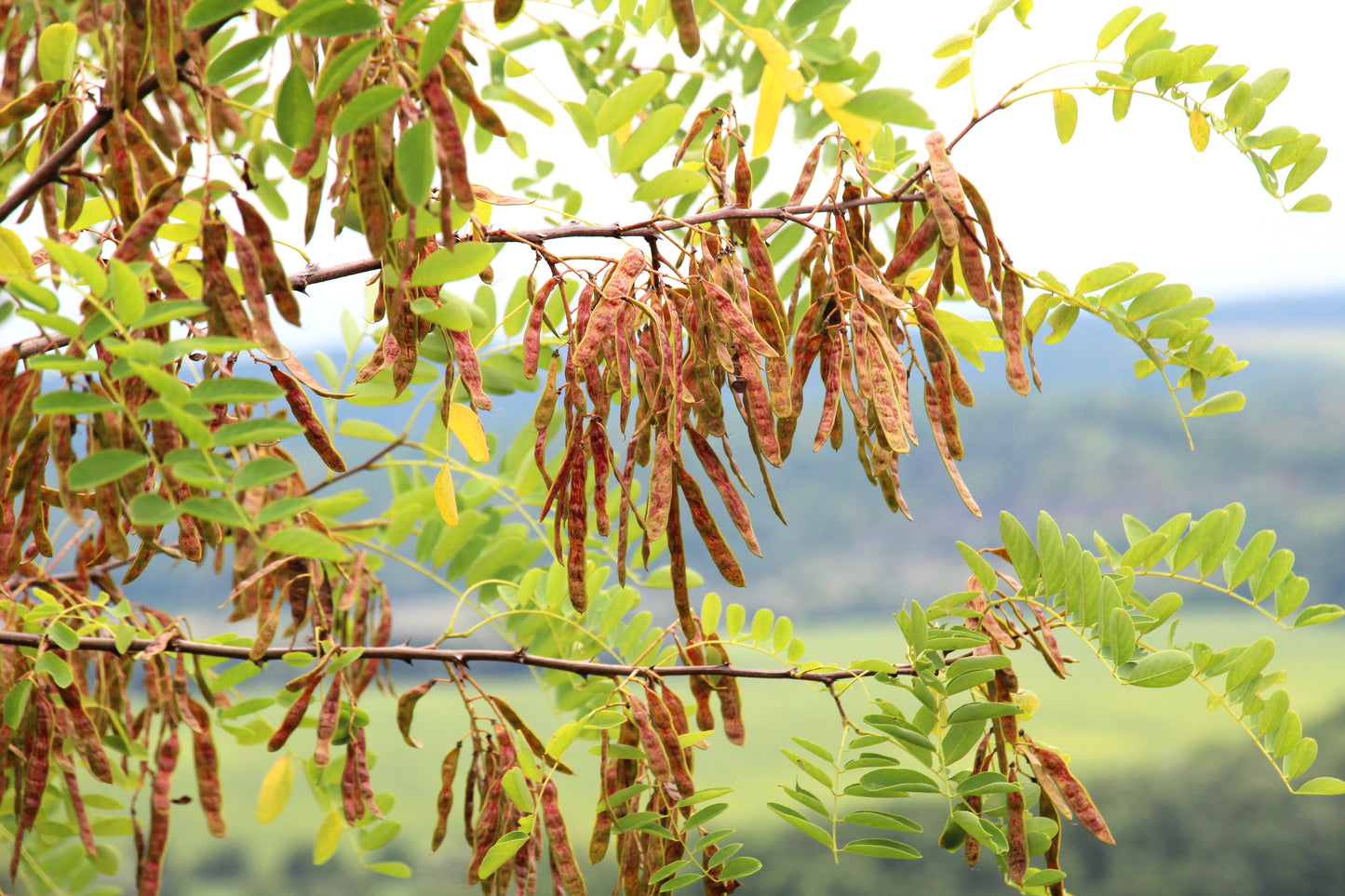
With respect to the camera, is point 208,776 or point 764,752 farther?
point 764,752

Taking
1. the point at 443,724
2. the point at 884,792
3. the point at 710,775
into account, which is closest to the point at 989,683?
the point at 884,792

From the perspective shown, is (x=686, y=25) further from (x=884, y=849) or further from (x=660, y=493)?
(x=884, y=849)

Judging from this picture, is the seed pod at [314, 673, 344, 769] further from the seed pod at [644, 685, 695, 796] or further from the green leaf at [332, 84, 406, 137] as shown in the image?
the green leaf at [332, 84, 406, 137]

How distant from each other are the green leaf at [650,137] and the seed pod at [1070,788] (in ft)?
0.93

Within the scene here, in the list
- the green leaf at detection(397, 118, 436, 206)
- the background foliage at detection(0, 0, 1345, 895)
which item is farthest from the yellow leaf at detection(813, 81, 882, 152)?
the green leaf at detection(397, 118, 436, 206)

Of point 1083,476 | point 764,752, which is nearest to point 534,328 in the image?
point 764,752

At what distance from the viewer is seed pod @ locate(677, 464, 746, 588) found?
1.10ft

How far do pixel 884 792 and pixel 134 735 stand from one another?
459 mm

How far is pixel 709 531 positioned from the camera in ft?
1.15

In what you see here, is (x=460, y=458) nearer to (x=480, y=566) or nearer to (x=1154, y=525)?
(x=480, y=566)

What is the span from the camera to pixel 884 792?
0.40 meters

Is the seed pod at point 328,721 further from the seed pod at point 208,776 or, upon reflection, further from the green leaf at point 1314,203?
the green leaf at point 1314,203

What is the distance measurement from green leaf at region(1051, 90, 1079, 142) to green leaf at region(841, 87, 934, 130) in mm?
181

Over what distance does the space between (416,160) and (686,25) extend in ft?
0.26
